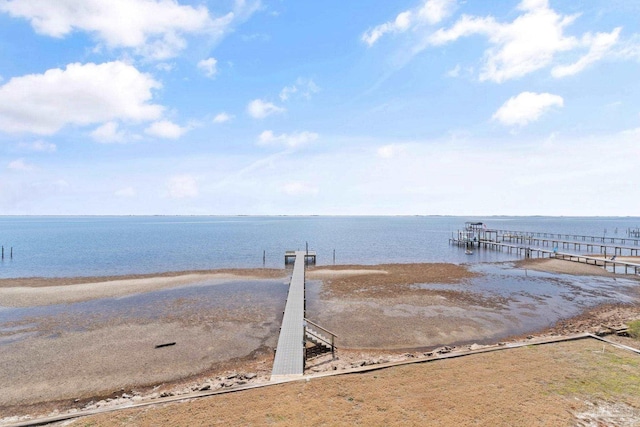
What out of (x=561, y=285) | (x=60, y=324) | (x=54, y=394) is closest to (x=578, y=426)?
(x=54, y=394)

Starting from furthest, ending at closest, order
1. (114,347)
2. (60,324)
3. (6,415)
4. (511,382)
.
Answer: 1. (60,324)
2. (114,347)
3. (6,415)
4. (511,382)

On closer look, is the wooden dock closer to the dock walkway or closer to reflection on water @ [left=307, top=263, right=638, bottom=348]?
reflection on water @ [left=307, top=263, right=638, bottom=348]

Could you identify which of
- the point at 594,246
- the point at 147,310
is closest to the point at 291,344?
the point at 147,310

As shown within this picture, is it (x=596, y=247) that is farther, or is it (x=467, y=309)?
(x=596, y=247)

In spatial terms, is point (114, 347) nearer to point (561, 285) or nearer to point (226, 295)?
point (226, 295)

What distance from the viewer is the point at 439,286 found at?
3031cm

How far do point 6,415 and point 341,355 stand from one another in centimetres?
1347

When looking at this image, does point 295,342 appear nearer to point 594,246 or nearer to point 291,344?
point 291,344

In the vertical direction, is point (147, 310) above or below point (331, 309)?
below

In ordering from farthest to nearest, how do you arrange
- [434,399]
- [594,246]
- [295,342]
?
1. [594,246]
2. [295,342]
3. [434,399]

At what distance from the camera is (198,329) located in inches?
746

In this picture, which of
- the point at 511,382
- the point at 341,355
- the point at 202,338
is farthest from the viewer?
the point at 202,338

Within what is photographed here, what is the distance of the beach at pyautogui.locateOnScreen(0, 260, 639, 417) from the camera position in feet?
43.0

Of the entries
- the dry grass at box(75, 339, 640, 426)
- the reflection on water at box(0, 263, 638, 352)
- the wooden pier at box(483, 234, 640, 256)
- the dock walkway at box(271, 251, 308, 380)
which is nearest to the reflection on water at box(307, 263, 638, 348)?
the reflection on water at box(0, 263, 638, 352)
